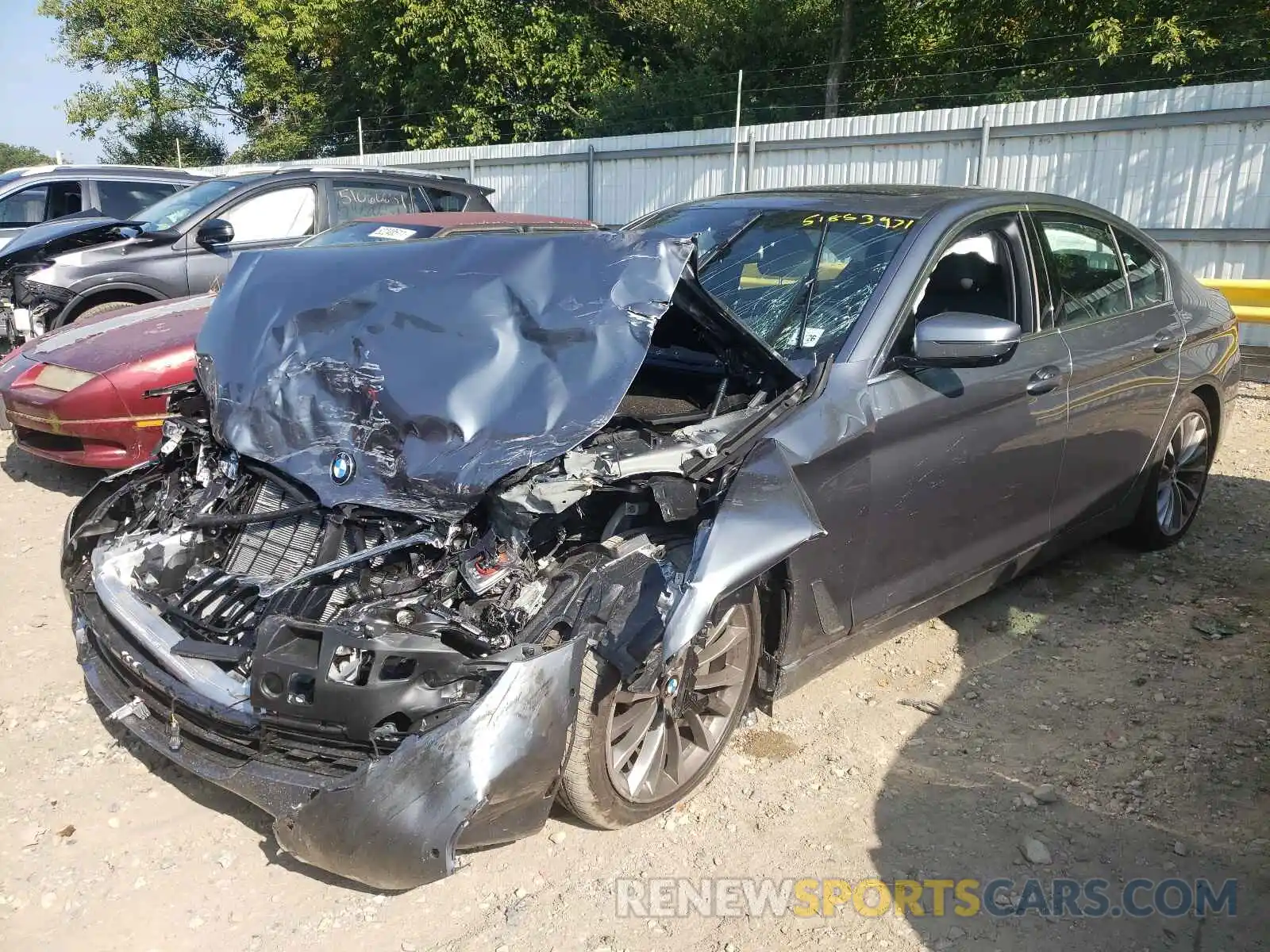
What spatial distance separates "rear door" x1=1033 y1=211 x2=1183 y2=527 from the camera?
3.93 meters

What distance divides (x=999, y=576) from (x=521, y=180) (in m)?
13.8

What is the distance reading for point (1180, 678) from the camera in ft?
12.3

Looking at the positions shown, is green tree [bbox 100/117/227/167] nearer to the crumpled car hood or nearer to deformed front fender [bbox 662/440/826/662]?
the crumpled car hood

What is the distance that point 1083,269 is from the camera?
13.5 feet

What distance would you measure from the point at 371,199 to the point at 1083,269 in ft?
18.9

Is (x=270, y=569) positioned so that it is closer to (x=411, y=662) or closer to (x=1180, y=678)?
(x=411, y=662)

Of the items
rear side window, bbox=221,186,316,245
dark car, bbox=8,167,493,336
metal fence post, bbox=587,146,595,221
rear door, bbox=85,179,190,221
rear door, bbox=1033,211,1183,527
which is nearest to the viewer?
rear door, bbox=1033,211,1183,527

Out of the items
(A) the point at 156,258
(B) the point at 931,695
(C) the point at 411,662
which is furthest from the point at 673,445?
(A) the point at 156,258

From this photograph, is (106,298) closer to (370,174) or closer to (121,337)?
→ (121,337)

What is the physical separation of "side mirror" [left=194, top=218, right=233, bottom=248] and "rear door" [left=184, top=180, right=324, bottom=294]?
142 millimetres

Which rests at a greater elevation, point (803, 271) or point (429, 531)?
point (803, 271)

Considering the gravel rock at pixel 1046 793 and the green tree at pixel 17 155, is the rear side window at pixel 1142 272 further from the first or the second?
the green tree at pixel 17 155

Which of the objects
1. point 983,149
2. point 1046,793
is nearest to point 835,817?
point 1046,793

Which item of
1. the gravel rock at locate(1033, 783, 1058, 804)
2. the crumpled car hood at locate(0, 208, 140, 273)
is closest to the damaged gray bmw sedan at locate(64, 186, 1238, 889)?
the gravel rock at locate(1033, 783, 1058, 804)
